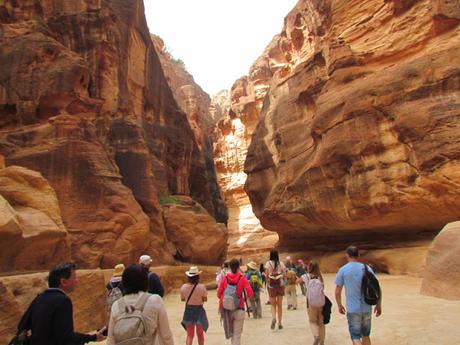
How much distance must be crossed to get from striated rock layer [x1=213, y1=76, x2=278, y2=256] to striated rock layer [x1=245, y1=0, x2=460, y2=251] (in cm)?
2088

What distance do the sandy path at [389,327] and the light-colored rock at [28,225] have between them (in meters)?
3.35

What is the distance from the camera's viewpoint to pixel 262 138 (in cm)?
2855

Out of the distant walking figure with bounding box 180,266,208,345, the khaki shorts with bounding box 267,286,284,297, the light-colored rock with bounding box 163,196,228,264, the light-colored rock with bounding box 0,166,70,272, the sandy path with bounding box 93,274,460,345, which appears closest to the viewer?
the distant walking figure with bounding box 180,266,208,345

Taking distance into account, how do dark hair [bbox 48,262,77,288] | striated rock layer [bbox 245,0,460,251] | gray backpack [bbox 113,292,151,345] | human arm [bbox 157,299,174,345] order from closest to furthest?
gray backpack [bbox 113,292,151,345]
human arm [bbox 157,299,174,345]
dark hair [bbox 48,262,77,288]
striated rock layer [bbox 245,0,460,251]

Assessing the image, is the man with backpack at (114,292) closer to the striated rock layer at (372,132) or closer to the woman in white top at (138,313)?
the woman in white top at (138,313)

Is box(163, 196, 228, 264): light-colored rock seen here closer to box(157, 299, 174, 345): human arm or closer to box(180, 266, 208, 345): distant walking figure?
box(180, 266, 208, 345): distant walking figure

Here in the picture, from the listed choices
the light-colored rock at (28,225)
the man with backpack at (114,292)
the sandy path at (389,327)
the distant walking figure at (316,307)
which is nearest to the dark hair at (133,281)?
the man with backpack at (114,292)

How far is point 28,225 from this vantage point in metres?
9.45

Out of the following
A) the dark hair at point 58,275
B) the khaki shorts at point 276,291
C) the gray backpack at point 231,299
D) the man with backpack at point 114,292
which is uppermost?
the dark hair at point 58,275

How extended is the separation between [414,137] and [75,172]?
40.7 ft

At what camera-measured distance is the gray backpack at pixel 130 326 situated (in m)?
2.97

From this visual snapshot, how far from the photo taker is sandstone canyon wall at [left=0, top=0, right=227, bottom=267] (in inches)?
609

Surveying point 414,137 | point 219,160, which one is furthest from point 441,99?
point 219,160

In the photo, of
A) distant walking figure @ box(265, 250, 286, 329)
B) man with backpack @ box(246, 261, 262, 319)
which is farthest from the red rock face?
distant walking figure @ box(265, 250, 286, 329)
